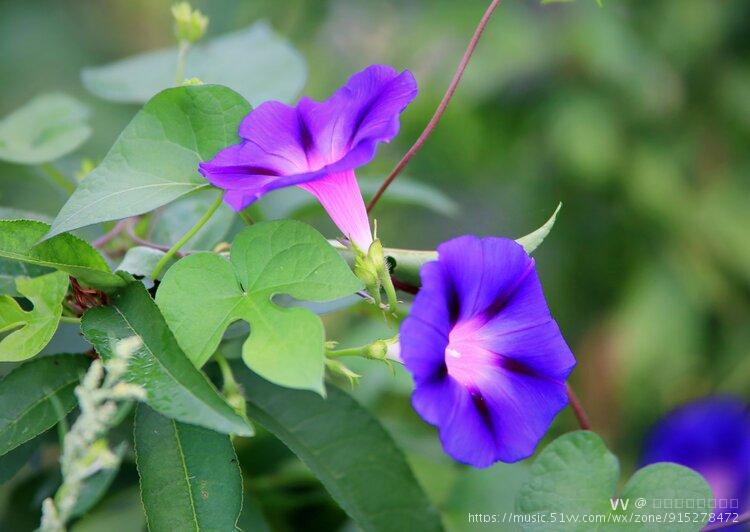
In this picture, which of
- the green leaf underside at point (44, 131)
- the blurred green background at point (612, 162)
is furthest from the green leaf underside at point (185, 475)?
the blurred green background at point (612, 162)

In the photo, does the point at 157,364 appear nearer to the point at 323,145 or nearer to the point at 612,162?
the point at 323,145

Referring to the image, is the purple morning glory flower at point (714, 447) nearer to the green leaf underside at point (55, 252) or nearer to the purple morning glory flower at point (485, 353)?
the purple morning glory flower at point (485, 353)

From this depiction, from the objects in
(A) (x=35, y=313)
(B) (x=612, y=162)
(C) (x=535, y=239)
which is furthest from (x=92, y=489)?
(B) (x=612, y=162)

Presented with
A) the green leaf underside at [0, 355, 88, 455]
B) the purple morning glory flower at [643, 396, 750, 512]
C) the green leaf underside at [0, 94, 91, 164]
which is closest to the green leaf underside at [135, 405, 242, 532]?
the green leaf underside at [0, 355, 88, 455]

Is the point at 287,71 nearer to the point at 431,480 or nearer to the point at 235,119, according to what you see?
the point at 235,119

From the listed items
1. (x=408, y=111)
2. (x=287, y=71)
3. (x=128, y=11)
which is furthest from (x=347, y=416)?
(x=128, y=11)
